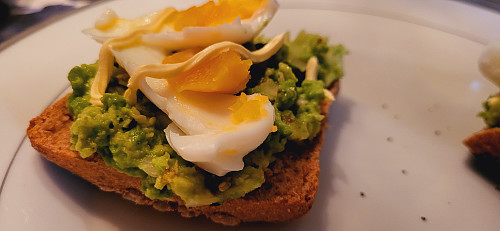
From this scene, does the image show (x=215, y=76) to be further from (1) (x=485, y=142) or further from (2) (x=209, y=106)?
(1) (x=485, y=142)

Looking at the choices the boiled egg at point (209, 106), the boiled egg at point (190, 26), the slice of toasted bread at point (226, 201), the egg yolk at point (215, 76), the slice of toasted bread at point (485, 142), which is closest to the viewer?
the boiled egg at point (209, 106)

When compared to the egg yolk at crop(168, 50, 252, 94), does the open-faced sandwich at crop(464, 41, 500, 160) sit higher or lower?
lower

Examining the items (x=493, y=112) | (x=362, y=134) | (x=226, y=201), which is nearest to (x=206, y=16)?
(x=226, y=201)

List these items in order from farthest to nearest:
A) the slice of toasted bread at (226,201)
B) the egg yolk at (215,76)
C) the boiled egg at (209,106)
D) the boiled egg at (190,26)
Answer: the boiled egg at (190,26) < the slice of toasted bread at (226,201) < the egg yolk at (215,76) < the boiled egg at (209,106)

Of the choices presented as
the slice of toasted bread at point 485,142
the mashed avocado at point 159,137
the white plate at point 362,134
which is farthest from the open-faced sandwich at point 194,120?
the slice of toasted bread at point 485,142

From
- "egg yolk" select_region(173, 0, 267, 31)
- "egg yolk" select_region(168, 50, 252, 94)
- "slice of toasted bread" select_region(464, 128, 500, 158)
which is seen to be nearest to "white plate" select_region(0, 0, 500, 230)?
"slice of toasted bread" select_region(464, 128, 500, 158)

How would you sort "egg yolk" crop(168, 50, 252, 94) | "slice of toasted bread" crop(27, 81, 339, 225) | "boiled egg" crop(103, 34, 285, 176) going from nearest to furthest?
"boiled egg" crop(103, 34, 285, 176), "egg yolk" crop(168, 50, 252, 94), "slice of toasted bread" crop(27, 81, 339, 225)

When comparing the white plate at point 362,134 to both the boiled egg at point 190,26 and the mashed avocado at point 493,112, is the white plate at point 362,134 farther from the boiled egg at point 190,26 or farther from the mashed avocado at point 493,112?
the boiled egg at point 190,26

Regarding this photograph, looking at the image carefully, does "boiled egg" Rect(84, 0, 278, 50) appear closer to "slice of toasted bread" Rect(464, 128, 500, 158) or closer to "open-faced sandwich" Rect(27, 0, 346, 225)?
"open-faced sandwich" Rect(27, 0, 346, 225)
